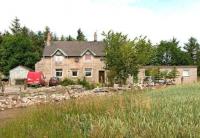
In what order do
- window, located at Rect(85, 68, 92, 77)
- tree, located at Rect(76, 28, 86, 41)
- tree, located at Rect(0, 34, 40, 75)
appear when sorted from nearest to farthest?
window, located at Rect(85, 68, 92, 77) → tree, located at Rect(0, 34, 40, 75) → tree, located at Rect(76, 28, 86, 41)

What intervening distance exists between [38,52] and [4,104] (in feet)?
188

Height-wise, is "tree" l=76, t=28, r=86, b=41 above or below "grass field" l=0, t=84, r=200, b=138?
above

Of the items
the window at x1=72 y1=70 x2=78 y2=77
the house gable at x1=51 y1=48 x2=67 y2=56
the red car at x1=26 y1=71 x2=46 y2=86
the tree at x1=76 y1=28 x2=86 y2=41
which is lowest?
the red car at x1=26 y1=71 x2=46 y2=86

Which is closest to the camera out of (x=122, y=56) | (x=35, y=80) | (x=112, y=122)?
(x=112, y=122)

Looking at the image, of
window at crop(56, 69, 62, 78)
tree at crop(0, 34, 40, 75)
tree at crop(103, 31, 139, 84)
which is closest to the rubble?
tree at crop(103, 31, 139, 84)

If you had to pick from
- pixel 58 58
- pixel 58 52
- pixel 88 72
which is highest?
pixel 58 52

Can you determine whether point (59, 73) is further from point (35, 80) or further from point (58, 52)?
point (35, 80)

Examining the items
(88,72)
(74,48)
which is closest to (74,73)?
(88,72)

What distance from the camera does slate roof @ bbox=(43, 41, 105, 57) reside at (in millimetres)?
71438

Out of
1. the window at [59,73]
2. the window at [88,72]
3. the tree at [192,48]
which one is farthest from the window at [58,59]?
the tree at [192,48]

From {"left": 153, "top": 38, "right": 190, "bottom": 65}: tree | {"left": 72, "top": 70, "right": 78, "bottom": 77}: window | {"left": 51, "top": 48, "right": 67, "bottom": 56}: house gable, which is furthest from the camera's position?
{"left": 153, "top": 38, "right": 190, "bottom": 65}: tree

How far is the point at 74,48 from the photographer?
73.4 metres

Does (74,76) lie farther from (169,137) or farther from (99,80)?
(169,137)

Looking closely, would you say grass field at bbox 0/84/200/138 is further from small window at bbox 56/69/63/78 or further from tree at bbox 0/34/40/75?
tree at bbox 0/34/40/75
